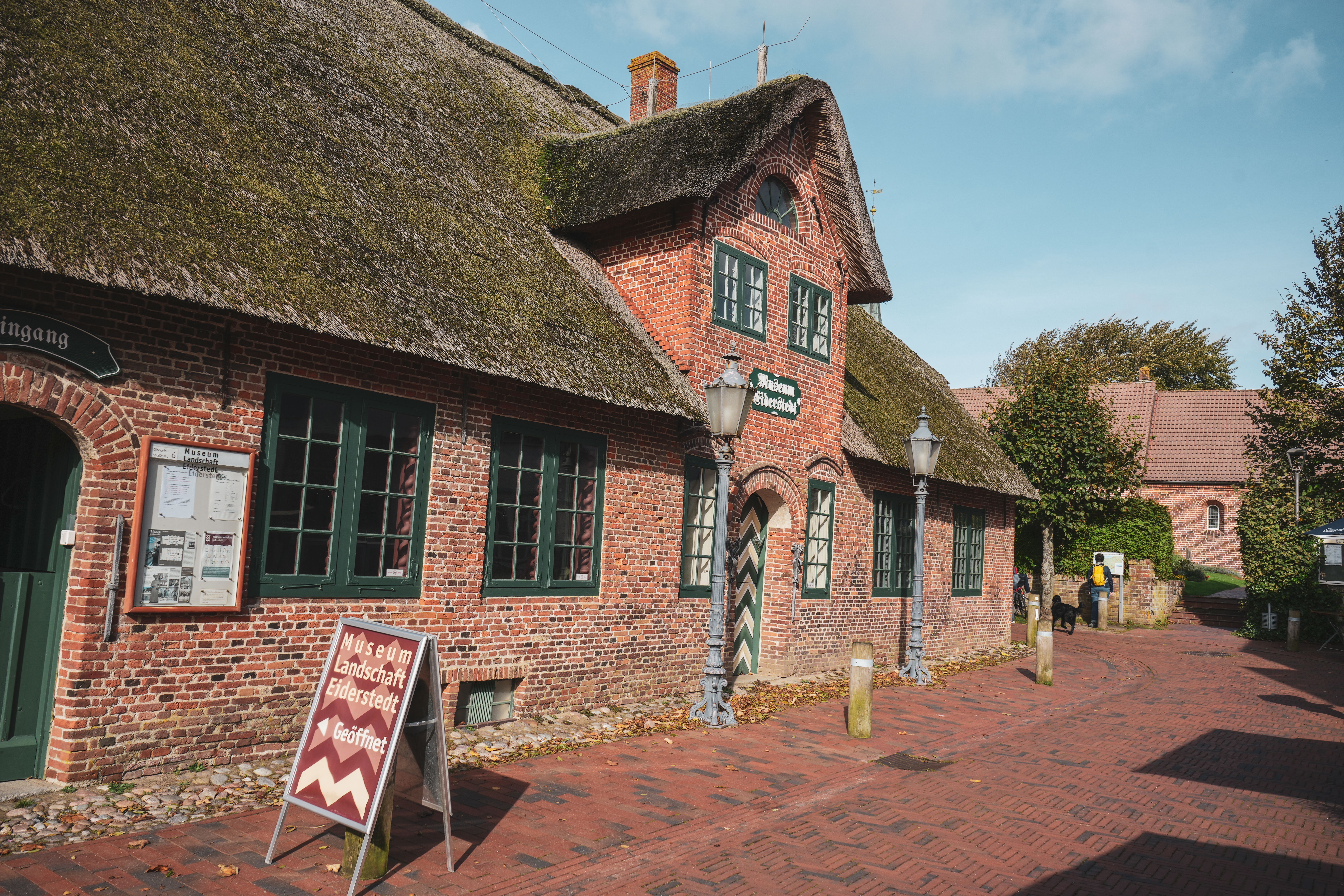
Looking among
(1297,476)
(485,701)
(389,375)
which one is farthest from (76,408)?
(1297,476)

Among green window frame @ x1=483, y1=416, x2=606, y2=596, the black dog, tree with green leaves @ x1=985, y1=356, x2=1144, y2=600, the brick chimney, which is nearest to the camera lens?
green window frame @ x1=483, y1=416, x2=606, y2=596

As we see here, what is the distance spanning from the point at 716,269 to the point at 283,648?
667 cm

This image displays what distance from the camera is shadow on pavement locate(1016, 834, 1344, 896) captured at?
17.7 ft

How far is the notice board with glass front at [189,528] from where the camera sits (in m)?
6.43

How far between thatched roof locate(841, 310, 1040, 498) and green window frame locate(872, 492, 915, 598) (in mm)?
831

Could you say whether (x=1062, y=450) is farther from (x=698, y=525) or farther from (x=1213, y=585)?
(x=698, y=525)

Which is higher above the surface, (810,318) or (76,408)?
(810,318)

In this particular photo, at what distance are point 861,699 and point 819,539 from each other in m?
4.16

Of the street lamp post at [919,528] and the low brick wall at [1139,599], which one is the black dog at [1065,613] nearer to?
the low brick wall at [1139,599]

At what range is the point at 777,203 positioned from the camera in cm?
1278

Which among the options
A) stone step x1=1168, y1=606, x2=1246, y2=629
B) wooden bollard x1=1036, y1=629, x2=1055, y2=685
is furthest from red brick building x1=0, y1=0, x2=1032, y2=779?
stone step x1=1168, y1=606, x2=1246, y2=629

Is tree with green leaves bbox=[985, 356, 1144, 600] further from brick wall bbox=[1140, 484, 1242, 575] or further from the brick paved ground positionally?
brick wall bbox=[1140, 484, 1242, 575]

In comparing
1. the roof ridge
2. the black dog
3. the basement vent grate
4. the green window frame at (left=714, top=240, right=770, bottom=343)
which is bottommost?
the basement vent grate

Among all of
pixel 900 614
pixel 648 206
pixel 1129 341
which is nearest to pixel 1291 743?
pixel 900 614
